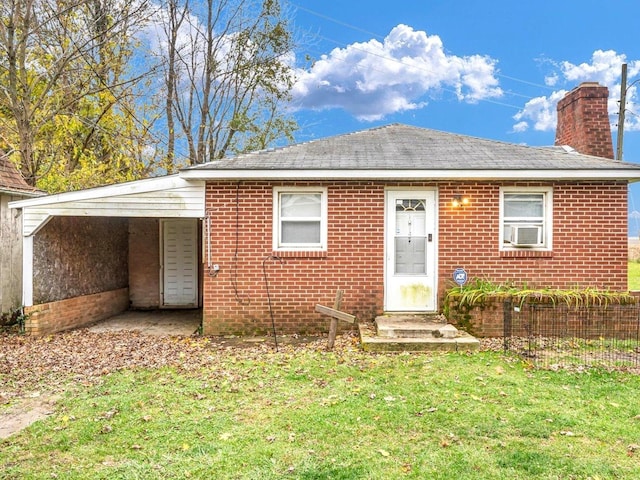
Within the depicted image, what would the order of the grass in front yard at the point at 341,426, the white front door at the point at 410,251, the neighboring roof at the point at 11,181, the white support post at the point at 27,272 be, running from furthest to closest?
the neighboring roof at the point at 11,181 < the white front door at the point at 410,251 < the white support post at the point at 27,272 < the grass in front yard at the point at 341,426

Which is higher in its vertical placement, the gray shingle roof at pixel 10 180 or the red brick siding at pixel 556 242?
the gray shingle roof at pixel 10 180

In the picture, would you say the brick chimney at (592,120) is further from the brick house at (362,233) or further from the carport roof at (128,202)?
the carport roof at (128,202)

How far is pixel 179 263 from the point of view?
11625mm

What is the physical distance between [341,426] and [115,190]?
20.4ft

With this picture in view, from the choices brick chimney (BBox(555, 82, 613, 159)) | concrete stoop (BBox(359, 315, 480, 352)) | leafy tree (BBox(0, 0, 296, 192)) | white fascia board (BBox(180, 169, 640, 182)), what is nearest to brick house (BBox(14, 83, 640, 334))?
white fascia board (BBox(180, 169, 640, 182))

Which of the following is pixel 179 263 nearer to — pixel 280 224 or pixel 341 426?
pixel 280 224

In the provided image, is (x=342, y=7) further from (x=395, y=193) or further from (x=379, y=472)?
(x=379, y=472)

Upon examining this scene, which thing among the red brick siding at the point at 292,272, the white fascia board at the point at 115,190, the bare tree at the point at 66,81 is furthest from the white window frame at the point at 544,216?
Answer: the bare tree at the point at 66,81

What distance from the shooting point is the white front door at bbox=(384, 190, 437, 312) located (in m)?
8.09

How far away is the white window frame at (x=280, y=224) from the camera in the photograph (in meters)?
8.02

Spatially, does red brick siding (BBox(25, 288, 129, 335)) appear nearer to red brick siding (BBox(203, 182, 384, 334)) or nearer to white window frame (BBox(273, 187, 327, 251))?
red brick siding (BBox(203, 182, 384, 334))

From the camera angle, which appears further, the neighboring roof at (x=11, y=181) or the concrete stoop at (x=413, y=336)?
the neighboring roof at (x=11, y=181)

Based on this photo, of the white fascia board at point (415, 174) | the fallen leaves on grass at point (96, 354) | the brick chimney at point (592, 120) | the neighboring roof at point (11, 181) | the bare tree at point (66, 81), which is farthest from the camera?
the bare tree at point (66, 81)

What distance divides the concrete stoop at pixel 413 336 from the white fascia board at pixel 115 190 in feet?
14.6
